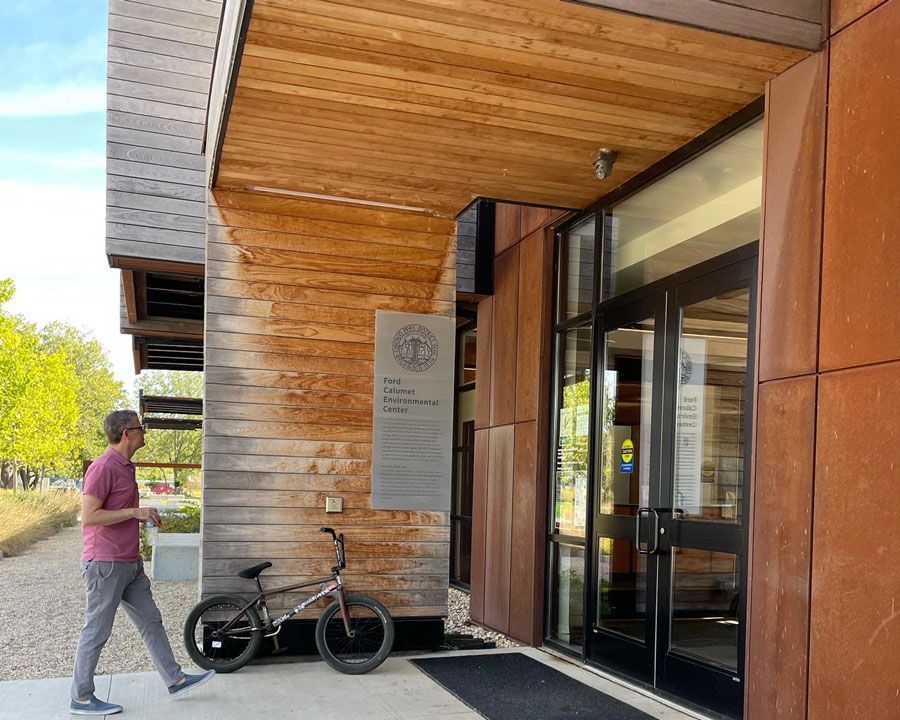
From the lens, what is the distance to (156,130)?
6828 mm

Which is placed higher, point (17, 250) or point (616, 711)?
point (17, 250)

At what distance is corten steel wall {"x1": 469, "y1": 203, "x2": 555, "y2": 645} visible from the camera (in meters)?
6.69

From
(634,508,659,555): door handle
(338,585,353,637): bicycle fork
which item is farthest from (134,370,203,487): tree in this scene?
(634,508,659,555): door handle

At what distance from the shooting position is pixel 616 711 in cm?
491

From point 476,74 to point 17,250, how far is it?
90.7 m

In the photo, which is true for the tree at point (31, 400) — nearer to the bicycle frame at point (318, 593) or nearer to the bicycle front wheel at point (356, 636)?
the bicycle frame at point (318, 593)

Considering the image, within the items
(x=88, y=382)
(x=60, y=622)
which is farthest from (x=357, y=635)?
(x=88, y=382)

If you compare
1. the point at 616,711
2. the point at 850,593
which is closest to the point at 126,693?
the point at 616,711

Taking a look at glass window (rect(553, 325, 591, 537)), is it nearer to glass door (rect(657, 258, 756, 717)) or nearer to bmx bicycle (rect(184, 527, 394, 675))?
glass door (rect(657, 258, 756, 717))

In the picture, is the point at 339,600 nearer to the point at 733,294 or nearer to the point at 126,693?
the point at 126,693

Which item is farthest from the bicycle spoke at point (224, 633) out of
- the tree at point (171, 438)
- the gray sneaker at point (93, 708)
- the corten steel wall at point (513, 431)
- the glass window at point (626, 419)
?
the tree at point (171, 438)

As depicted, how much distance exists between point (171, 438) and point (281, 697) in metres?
32.2

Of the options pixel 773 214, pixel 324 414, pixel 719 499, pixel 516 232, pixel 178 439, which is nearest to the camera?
pixel 773 214

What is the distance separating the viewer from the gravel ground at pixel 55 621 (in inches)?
233
